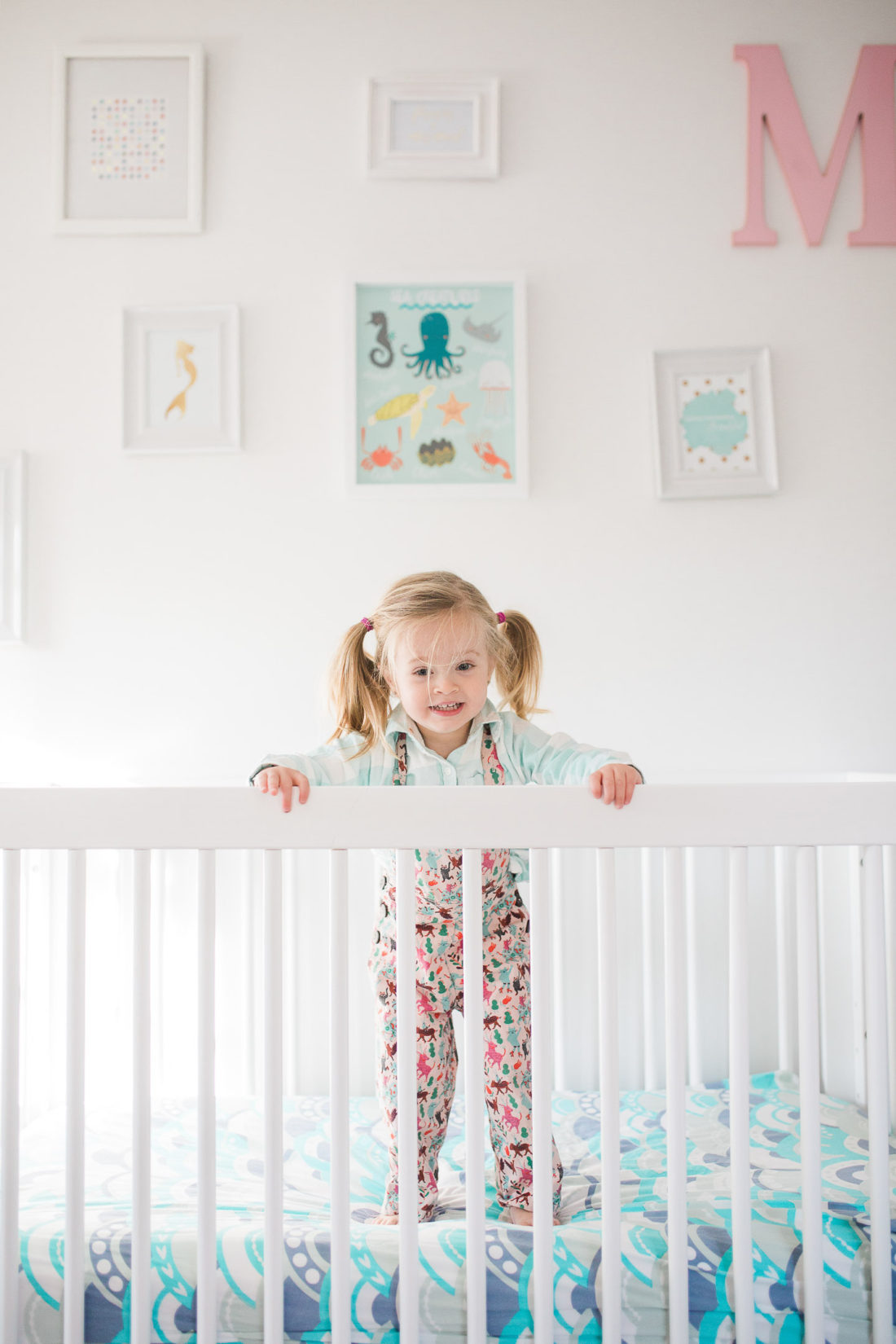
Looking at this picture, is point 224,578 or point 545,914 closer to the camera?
point 545,914

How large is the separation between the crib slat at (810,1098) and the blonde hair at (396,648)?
0.45 m

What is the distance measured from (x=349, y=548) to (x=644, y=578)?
1.62 feet

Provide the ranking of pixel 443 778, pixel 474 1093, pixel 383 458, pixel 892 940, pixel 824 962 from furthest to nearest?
1. pixel 383 458
2. pixel 824 962
3. pixel 892 940
4. pixel 443 778
5. pixel 474 1093

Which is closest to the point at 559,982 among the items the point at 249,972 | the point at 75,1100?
the point at 249,972

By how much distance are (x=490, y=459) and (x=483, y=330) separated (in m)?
0.22

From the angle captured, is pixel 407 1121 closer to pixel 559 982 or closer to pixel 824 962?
pixel 559 982

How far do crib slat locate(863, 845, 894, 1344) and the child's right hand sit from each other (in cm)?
47

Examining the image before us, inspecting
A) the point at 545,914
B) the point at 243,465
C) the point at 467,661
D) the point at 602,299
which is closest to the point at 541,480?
the point at 602,299

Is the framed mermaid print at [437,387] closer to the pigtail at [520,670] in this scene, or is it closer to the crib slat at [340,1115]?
the pigtail at [520,670]

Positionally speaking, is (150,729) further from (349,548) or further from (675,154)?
(675,154)

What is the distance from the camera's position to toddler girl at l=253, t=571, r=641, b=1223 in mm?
1013

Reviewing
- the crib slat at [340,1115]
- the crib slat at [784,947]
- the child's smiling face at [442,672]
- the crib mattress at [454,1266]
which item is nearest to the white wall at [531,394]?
the crib slat at [784,947]

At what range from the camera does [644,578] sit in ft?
5.19

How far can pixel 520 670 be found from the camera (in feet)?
3.87
